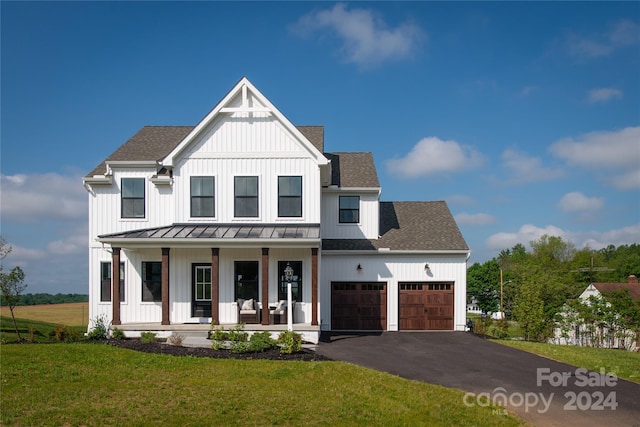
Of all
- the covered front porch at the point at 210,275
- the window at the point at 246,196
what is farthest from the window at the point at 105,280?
the window at the point at 246,196

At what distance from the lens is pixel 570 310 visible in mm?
21531

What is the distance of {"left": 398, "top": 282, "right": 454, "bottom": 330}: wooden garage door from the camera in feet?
70.2

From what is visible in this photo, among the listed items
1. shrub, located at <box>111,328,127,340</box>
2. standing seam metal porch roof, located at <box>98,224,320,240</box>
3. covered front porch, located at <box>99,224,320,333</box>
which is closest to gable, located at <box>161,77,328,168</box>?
standing seam metal porch roof, located at <box>98,224,320,240</box>

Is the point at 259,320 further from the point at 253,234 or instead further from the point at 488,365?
the point at 488,365

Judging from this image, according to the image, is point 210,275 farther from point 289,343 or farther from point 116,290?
point 289,343

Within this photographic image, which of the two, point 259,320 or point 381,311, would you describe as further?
point 381,311

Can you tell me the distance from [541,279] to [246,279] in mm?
14017

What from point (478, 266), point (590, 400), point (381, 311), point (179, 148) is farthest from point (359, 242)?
point (478, 266)

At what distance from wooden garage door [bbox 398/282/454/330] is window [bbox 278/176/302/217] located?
19.8 feet

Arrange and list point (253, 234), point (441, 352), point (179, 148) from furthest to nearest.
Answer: point (179, 148) → point (253, 234) → point (441, 352)

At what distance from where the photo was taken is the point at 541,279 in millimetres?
23156

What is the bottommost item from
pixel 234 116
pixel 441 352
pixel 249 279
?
pixel 441 352

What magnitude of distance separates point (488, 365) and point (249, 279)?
371 inches

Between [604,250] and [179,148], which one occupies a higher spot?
[179,148]
